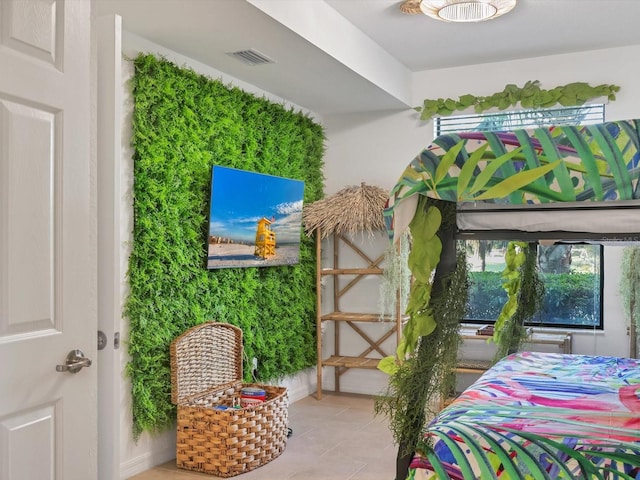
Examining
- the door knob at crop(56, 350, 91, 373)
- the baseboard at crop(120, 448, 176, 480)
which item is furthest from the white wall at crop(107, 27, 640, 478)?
the door knob at crop(56, 350, 91, 373)

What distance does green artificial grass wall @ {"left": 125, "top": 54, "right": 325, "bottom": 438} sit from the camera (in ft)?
12.4


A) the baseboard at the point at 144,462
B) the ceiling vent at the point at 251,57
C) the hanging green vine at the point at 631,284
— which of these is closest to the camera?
the baseboard at the point at 144,462

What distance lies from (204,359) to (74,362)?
2.05m

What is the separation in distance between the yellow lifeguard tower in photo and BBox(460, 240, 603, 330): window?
60.3 inches

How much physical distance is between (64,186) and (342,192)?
3.47 m

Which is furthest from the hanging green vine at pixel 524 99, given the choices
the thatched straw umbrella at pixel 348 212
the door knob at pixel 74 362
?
the door knob at pixel 74 362

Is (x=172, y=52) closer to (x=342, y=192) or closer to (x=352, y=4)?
(x=352, y=4)

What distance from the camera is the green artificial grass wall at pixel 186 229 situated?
3.77 metres

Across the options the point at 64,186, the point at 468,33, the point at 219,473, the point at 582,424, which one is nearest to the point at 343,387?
the point at 219,473

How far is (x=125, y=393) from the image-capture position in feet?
12.2

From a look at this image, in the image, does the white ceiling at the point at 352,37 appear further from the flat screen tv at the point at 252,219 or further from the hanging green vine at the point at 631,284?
the hanging green vine at the point at 631,284

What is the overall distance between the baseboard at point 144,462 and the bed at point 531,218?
211 cm

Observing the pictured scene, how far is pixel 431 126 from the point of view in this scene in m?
5.56

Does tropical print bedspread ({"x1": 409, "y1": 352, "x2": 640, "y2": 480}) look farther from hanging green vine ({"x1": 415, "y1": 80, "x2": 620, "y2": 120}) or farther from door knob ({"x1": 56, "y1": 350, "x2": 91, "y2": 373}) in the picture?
hanging green vine ({"x1": 415, "y1": 80, "x2": 620, "y2": 120})
